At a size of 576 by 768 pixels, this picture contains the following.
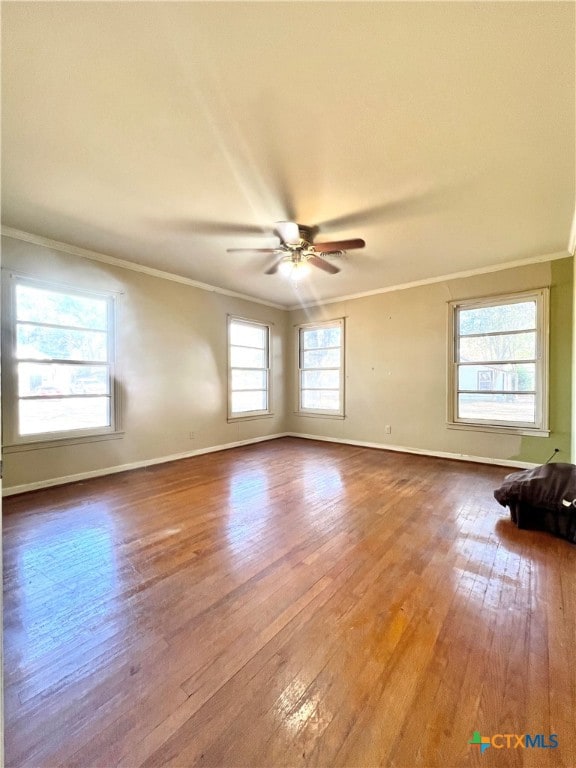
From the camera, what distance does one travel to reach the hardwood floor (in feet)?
3.59

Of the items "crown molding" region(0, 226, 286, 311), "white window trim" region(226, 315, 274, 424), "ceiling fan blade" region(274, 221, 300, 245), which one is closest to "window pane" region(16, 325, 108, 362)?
"crown molding" region(0, 226, 286, 311)

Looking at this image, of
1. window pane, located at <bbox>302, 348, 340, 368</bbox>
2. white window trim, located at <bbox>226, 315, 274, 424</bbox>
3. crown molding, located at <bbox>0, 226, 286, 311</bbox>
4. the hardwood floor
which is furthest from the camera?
window pane, located at <bbox>302, 348, 340, 368</bbox>

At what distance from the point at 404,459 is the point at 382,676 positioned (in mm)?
3636

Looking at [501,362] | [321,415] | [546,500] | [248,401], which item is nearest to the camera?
[546,500]

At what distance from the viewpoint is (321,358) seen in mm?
6156

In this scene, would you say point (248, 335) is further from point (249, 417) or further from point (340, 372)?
point (340, 372)

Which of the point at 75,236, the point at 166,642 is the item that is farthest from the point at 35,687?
the point at 75,236

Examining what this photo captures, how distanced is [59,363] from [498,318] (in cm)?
557

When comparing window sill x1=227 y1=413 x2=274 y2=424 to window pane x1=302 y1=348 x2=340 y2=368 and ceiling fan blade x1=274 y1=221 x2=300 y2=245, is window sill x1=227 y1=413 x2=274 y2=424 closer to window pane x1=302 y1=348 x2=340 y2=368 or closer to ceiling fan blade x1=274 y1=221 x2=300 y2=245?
window pane x1=302 y1=348 x2=340 y2=368

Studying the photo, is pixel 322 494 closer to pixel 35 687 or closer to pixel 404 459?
pixel 404 459

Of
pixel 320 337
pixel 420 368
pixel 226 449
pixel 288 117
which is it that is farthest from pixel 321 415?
pixel 288 117

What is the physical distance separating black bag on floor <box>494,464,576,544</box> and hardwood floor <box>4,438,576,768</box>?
160mm

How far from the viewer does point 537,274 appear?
4.01 metres

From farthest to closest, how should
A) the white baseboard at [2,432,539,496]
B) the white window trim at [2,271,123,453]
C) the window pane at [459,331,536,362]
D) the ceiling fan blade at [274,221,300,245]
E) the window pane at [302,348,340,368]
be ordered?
the window pane at [302,348,340,368] < the window pane at [459,331,536,362] < the white baseboard at [2,432,539,496] < the white window trim at [2,271,123,453] < the ceiling fan blade at [274,221,300,245]
